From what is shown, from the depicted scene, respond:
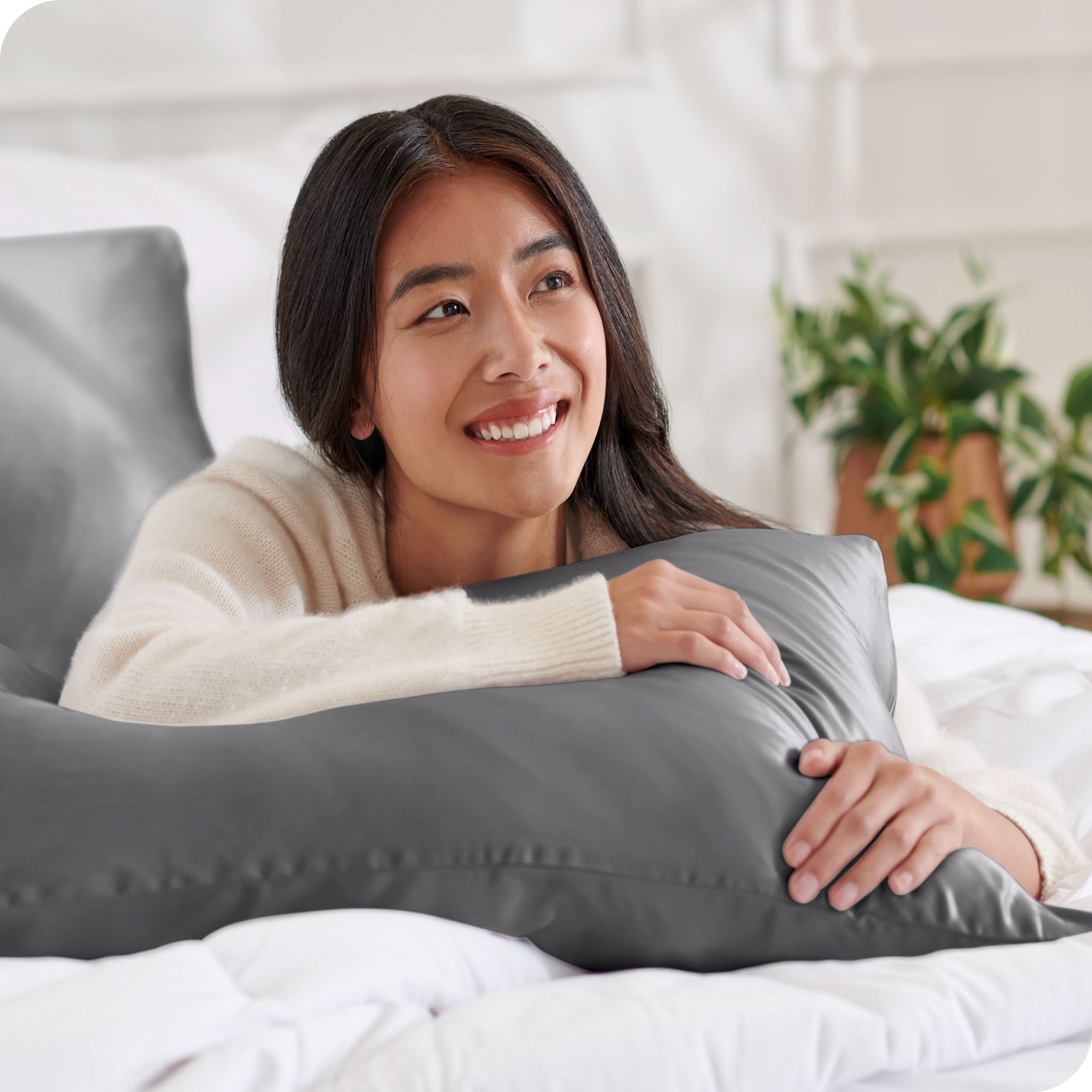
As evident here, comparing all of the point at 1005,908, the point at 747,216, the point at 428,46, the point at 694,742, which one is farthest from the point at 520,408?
the point at 747,216

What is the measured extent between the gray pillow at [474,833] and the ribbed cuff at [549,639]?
0.18 feet

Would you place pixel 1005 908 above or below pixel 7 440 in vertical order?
below

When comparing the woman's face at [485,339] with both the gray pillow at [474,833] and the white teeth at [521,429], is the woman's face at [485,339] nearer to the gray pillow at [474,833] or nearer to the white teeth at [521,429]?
the white teeth at [521,429]

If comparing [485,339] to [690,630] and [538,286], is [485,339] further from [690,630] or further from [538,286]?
[690,630]

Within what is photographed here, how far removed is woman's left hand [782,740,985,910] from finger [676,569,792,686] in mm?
76

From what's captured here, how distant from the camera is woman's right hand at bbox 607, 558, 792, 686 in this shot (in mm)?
768

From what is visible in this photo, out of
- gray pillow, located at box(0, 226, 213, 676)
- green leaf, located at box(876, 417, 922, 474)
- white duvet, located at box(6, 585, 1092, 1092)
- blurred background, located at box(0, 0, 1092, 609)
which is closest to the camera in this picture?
white duvet, located at box(6, 585, 1092, 1092)

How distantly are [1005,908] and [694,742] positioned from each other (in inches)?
7.5

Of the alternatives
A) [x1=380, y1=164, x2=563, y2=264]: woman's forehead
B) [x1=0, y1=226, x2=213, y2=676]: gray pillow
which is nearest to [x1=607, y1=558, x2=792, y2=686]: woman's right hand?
[x1=380, y1=164, x2=563, y2=264]: woman's forehead

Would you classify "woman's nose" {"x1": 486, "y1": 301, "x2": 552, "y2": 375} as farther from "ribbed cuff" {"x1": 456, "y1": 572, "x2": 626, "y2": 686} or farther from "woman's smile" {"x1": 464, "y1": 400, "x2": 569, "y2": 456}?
"ribbed cuff" {"x1": 456, "y1": 572, "x2": 626, "y2": 686}

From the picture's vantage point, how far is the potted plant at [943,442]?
90.9 inches

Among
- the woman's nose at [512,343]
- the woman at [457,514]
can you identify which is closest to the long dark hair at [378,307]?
the woman at [457,514]

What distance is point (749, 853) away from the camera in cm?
65

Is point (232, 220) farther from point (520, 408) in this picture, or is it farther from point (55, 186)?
point (520, 408)
